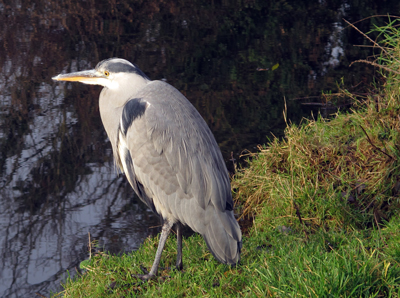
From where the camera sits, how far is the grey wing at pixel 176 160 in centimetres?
343

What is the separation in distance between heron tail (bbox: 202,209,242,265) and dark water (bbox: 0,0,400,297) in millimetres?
1414

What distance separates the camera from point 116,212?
16.6ft

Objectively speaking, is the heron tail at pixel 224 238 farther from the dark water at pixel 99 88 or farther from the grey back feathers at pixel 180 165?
the dark water at pixel 99 88

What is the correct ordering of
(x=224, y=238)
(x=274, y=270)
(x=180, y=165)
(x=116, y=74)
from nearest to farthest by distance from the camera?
(x=274, y=270)
(x=224, y=238)
(x=180, y=165)
(x=116, y=74)


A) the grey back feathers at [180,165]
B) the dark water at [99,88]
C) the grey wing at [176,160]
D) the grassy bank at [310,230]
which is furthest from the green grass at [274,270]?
the dark water at [99,88]

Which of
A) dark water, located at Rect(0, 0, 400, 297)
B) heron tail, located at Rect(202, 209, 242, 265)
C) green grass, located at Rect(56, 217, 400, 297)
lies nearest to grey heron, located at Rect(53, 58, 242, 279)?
heron tail, located at Rect(202, 209, 242, 265)

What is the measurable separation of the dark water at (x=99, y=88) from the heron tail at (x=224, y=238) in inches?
55.7

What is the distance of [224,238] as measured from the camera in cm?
328

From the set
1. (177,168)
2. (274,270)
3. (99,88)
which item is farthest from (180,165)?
(99,88)

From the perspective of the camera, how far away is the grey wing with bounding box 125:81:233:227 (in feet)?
11.2

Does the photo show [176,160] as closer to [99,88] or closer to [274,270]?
[274,270]

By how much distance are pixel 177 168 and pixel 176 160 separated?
0.19 ft

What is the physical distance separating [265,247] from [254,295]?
39.5 inches

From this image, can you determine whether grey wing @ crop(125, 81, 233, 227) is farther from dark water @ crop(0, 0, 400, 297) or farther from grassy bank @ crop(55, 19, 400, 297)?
dark water @ crop(0, 0, 400, 297)
